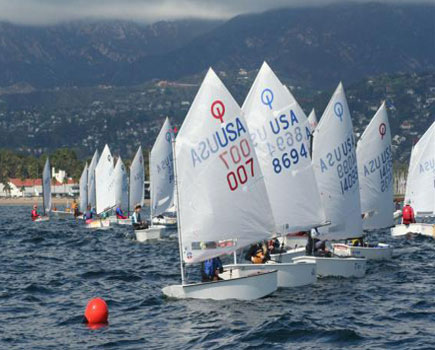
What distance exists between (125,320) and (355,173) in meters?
17.1

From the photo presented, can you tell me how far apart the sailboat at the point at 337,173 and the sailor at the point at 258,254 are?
5797mm

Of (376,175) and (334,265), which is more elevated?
(376,175)

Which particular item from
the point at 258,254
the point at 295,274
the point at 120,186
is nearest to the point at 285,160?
the point at 258,254

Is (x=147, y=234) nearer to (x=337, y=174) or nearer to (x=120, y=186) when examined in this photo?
(x=337, y=174)

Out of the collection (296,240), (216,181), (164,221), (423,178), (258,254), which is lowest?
(258,254)

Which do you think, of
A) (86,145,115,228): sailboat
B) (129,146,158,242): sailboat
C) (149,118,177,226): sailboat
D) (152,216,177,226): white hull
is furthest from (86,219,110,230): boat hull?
(149,118,177,226): sailboat

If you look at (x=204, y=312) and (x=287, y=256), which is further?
(x=287, y=256)

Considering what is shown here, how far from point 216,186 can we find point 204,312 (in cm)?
507

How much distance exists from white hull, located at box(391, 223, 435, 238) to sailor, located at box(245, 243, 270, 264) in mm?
25793

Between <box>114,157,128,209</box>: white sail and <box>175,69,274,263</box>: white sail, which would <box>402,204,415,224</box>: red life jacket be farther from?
<box>114,157,128,209</box>: white sail

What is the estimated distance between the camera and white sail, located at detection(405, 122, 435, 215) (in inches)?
2388

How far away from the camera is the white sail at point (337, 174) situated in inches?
1556

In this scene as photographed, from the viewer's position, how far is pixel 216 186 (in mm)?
30781

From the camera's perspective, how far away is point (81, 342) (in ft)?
80.1
